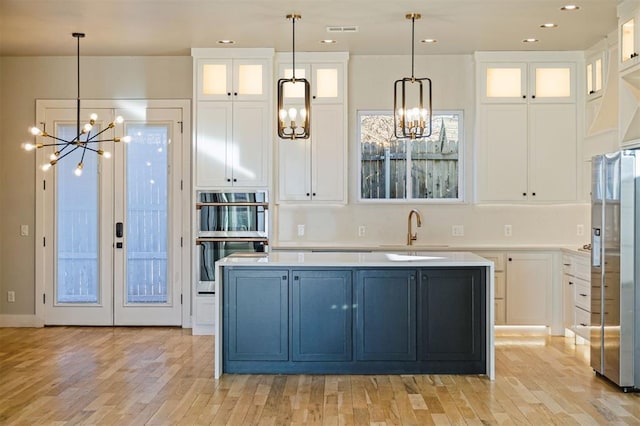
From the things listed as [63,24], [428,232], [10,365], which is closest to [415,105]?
[428,232]

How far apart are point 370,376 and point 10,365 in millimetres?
2928

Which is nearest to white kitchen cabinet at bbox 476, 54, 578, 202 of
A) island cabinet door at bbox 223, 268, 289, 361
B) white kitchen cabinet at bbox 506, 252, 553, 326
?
white kitchen cabinet at bbox 506, 252, 553, 326

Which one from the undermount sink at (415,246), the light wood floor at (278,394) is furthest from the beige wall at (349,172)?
the light wood floor at (278,394)

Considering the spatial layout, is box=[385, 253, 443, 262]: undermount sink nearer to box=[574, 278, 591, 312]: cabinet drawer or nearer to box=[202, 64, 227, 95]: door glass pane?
box=[574, 278, 591, 312]: cabinet drawer

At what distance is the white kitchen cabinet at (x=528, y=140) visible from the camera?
7277 mm

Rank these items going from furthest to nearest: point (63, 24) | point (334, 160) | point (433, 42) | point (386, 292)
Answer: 1. point (334, 160)
2. point (433, 42)
3. point (63, 24)
4. point (386, 292)

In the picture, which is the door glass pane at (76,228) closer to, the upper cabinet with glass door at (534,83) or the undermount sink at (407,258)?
the undermount sink at (407,258)

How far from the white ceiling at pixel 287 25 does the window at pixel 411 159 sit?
777 mm

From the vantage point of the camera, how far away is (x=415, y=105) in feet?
24.7

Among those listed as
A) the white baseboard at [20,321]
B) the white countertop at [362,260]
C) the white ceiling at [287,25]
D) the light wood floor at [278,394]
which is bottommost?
the light wood floor at [278,394]

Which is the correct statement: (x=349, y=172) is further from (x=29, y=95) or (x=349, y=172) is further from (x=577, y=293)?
(x=29, y=95)

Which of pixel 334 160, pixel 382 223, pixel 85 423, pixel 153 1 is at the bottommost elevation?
pixel 85 423

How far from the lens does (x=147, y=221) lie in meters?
7.52

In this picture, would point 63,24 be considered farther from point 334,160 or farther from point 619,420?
point 619,420
